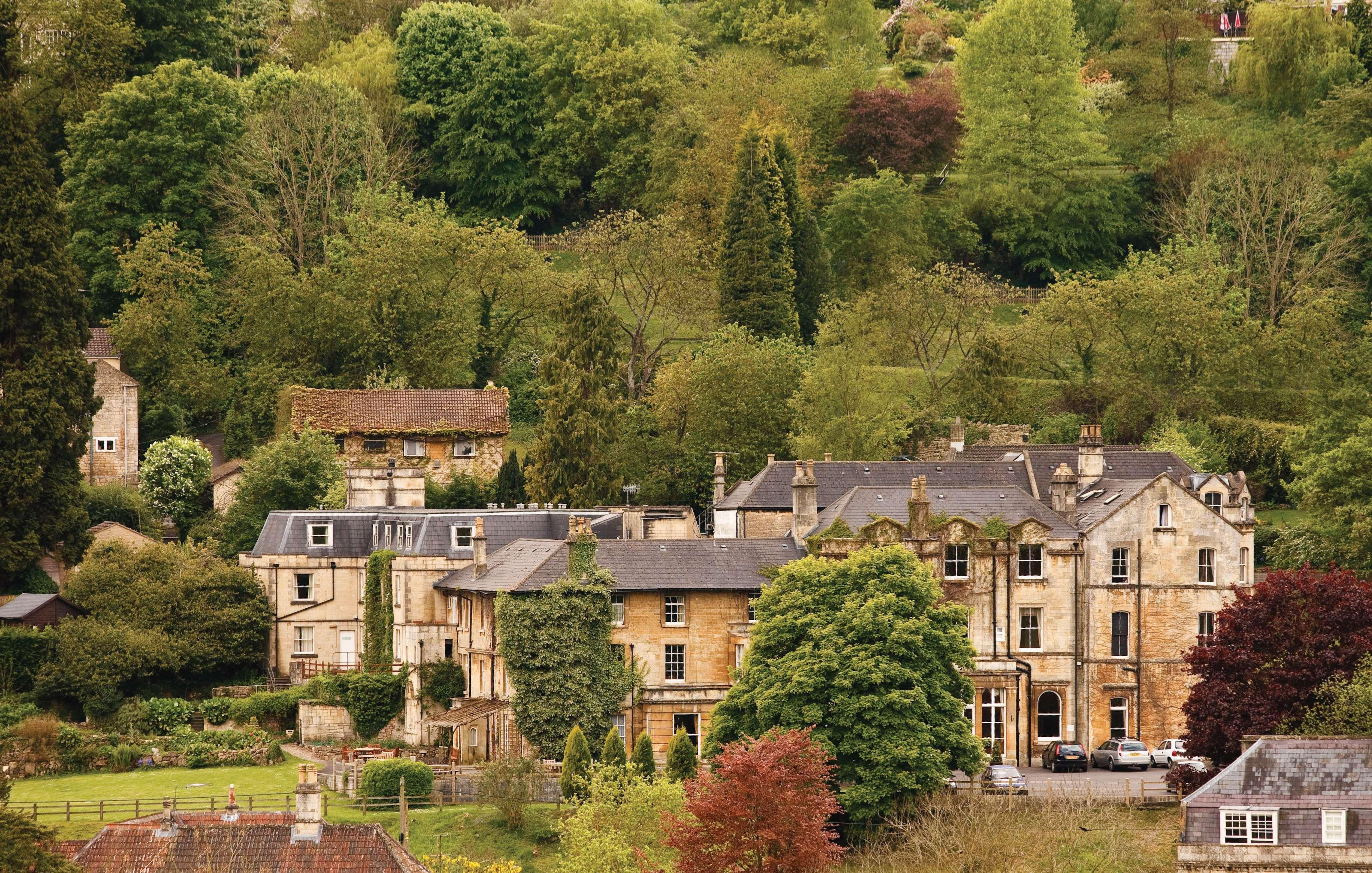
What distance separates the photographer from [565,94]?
131 meters

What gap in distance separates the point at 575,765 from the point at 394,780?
16.9 feet

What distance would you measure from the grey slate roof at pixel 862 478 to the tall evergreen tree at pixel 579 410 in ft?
29.0

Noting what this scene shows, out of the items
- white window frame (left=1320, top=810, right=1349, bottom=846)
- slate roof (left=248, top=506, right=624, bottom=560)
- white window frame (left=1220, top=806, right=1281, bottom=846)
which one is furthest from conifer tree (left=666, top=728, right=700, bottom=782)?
white window frame (left=1320, top=810, right=1349, bottom=846)

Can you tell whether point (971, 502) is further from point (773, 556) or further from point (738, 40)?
point (738, 40)

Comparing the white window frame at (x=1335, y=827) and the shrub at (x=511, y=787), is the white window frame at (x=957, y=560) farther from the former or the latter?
the white window frame at (x=1335, y=827)

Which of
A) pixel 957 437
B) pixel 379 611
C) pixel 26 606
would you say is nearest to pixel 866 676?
pixel 379 611

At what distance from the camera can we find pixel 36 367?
291 feet

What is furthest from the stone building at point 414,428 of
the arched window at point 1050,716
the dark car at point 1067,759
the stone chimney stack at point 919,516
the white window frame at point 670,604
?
the dark car at point 1067,759

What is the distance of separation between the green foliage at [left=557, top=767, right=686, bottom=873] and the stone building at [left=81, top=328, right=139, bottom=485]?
43.4 m

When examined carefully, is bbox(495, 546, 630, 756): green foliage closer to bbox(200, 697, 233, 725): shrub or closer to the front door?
bbox(200, 697, 233, 725): shrub

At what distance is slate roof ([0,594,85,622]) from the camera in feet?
272

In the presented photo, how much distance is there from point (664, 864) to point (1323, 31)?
86.6 m

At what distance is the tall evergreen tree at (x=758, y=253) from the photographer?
109500 millimetres

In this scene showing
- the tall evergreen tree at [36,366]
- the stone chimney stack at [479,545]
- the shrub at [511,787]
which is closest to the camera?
the shrub at [511,787]
